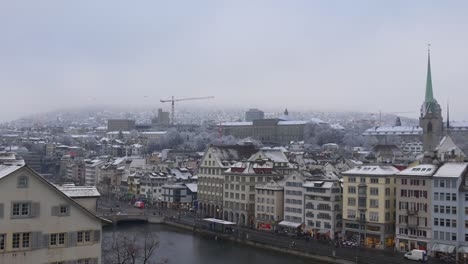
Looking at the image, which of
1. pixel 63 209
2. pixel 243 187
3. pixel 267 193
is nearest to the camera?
pixel 63 209

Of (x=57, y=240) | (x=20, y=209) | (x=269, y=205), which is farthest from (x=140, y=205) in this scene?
(x=20, y=209)

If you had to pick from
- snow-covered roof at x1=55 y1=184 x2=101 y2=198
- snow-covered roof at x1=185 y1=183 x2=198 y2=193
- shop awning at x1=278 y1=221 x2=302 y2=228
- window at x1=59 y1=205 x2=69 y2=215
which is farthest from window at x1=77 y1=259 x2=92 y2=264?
snow-covered roof at x1=185 y1=183 x2=198 y2=193

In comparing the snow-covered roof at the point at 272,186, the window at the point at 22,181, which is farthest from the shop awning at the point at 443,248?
the window at the point at 22,181

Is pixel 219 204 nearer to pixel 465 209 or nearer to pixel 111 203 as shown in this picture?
pixel 111 203

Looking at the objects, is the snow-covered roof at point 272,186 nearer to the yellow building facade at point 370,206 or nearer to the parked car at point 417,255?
the yellow building facade at point 370,206

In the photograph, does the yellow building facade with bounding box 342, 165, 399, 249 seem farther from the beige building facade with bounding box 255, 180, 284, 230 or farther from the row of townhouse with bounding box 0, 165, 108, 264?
the row of townhouse with bounding box 0, 165, 108, 264

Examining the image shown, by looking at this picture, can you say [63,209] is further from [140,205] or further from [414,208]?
[140,205]
